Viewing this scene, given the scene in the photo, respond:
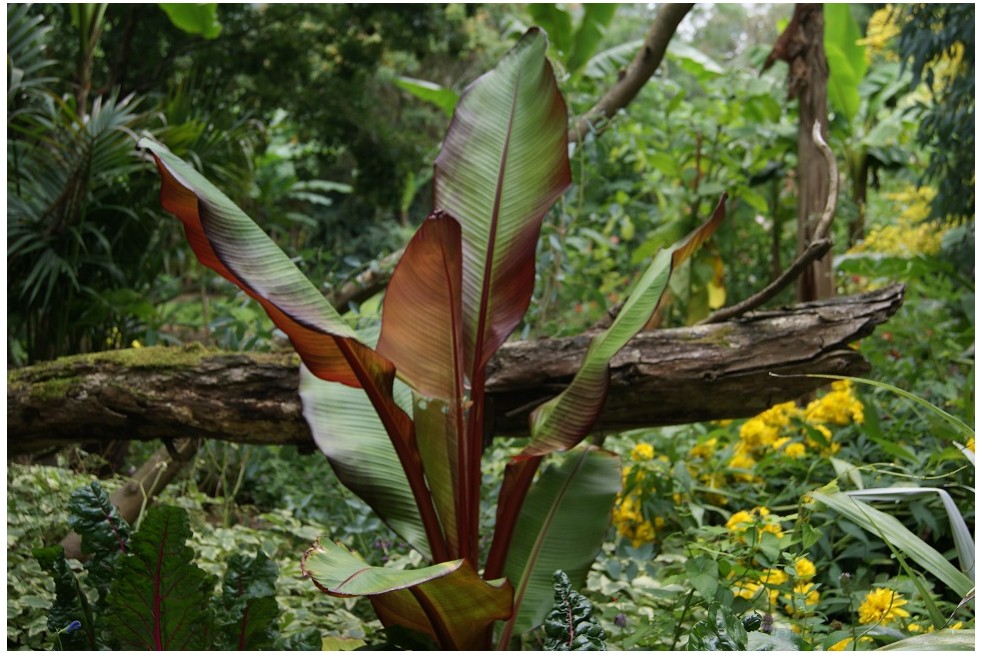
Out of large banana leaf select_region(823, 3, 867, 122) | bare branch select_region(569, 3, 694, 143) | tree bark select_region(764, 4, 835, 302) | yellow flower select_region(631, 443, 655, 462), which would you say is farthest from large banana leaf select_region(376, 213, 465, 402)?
large banana leaf select_region(823, 3, 867, 122)

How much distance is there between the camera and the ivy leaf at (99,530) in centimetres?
169

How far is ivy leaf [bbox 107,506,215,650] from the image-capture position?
1596 mm

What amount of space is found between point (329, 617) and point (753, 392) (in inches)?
46.8

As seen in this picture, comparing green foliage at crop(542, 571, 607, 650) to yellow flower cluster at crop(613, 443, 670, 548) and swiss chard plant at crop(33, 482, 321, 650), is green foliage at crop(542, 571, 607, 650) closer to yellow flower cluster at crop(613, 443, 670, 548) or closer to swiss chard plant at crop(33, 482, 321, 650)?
swiss chard plant at crop(33, 482, 321, 650)

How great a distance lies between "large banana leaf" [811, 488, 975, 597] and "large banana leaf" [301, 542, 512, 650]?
2.08 feet

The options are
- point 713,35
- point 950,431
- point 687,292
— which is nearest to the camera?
point 950,431

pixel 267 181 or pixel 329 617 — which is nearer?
pixel 329 617

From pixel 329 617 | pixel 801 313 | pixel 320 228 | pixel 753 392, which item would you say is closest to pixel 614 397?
pixel 753 392

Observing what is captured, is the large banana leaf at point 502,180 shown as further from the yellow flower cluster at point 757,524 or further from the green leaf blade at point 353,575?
the yellow flower cluster at point 757,524

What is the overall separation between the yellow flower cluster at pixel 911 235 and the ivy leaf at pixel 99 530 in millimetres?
4538

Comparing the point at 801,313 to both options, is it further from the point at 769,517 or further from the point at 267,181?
the point at 267,181

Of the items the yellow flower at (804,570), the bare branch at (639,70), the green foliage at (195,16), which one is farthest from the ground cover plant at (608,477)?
the green foliage at (195,16)

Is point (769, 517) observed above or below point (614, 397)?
below

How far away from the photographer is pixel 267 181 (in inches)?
293
